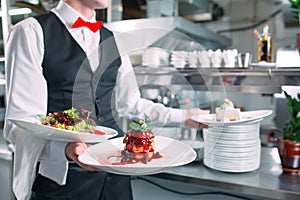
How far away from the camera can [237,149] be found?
2.77ft

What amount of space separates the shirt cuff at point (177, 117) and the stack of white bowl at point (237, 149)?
0.66 ft

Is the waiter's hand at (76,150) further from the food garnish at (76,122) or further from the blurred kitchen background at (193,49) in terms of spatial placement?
the blurred kitchen background at (193,49)

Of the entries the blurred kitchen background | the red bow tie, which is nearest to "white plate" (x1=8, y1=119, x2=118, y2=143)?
the blurred kitchen background

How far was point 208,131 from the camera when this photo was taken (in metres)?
0.66

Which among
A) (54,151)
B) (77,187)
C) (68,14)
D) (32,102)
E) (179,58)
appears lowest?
(77,187)

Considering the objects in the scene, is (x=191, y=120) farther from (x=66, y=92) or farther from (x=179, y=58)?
(x=66, y=92)

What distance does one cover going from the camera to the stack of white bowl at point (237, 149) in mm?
837

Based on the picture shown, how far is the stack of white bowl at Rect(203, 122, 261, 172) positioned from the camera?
2.75ft

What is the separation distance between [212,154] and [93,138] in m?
0.45

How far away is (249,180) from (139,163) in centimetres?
44

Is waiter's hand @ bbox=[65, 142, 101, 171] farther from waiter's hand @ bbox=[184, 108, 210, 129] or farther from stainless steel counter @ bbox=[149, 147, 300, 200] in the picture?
stainless steel counter @ bbox=[149, 147, 300, 200]

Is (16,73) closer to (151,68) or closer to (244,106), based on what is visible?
(151,68)

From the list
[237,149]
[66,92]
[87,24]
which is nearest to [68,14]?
[87,24]

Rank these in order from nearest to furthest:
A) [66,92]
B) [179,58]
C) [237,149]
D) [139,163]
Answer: [139,163], [179,58], [66,92], [237,149]
